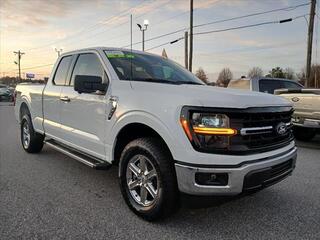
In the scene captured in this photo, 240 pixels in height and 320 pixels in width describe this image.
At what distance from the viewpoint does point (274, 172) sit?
129 inches

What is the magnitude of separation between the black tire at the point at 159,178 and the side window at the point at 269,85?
303 inches

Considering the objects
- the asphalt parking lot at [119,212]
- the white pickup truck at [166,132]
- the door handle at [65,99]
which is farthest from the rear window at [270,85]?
the door handle at [65,99]

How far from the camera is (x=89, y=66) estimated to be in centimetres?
468

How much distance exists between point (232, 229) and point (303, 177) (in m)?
2.39

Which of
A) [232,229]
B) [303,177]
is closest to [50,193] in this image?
[232,229]

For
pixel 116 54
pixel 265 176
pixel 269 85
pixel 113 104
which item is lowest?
pixel 265 176

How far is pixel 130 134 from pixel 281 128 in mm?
1664

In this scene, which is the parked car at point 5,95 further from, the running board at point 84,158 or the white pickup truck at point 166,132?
the white pickup truck at point 166,132

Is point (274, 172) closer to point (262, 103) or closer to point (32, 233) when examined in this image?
point (262, 103)

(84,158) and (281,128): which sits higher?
(281,128)

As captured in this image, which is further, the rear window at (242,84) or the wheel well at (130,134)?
the rear window at (242,84)

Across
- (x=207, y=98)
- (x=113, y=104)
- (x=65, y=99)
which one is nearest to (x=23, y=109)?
(x=65, y=99)

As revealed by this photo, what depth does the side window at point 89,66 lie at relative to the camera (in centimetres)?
440

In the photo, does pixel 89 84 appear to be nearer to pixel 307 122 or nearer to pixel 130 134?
pixel 130 134
